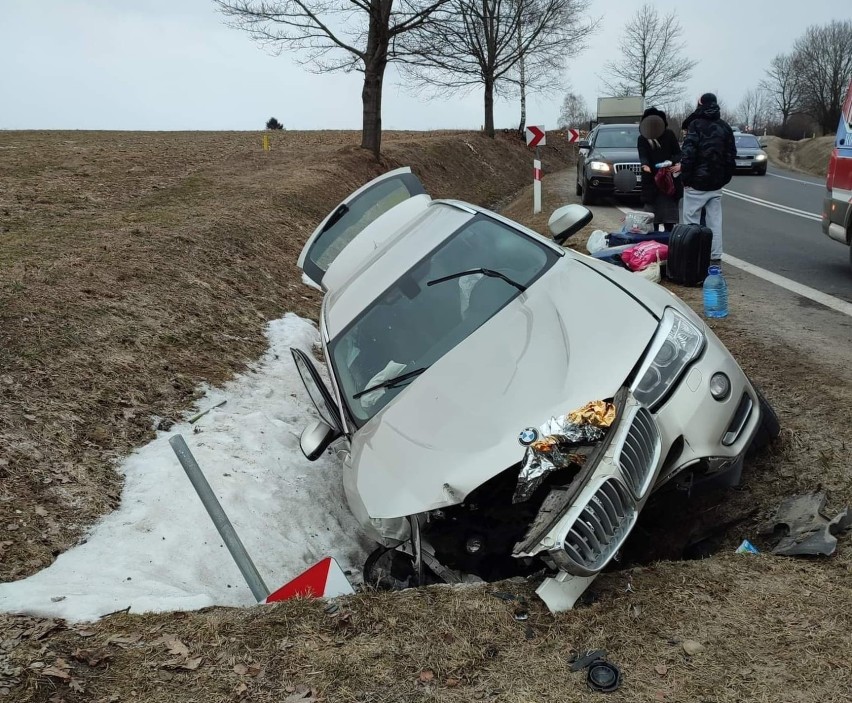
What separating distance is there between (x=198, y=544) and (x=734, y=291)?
19.9 feet

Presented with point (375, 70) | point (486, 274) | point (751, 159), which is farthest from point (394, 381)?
point (751, 159)

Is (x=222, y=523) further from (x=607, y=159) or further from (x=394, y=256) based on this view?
(x=607, y=159)

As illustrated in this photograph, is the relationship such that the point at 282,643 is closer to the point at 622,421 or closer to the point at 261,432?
the point at 622,421

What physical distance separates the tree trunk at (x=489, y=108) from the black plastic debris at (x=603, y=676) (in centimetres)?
3114

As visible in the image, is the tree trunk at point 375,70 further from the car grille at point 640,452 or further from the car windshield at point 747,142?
the car grille at point 640,452

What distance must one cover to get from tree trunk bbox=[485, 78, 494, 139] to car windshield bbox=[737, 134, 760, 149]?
1082 centimetres

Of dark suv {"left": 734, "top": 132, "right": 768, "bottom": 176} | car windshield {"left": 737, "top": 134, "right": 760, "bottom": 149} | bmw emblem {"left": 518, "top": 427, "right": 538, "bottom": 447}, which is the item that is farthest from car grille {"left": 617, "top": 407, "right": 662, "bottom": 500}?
car windshield {"left": 737, "top": 134, "right": 760, "bottom": 149}

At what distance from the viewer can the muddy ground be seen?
2.61 meters

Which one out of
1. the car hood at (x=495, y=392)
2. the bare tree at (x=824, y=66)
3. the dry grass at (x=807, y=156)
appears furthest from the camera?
the bare tree at (x=824, y=66)

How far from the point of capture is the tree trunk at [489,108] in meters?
31.9

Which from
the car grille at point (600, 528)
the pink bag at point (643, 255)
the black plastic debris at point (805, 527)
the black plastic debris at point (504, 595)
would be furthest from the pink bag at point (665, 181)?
the black plastic debris at point (504, 595)

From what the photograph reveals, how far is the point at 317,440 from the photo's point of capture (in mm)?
4219

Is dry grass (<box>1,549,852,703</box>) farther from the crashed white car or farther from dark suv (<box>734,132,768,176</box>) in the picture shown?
dark suv (<box>734,132,768,176</box>)

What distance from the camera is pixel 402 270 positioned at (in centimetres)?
454
